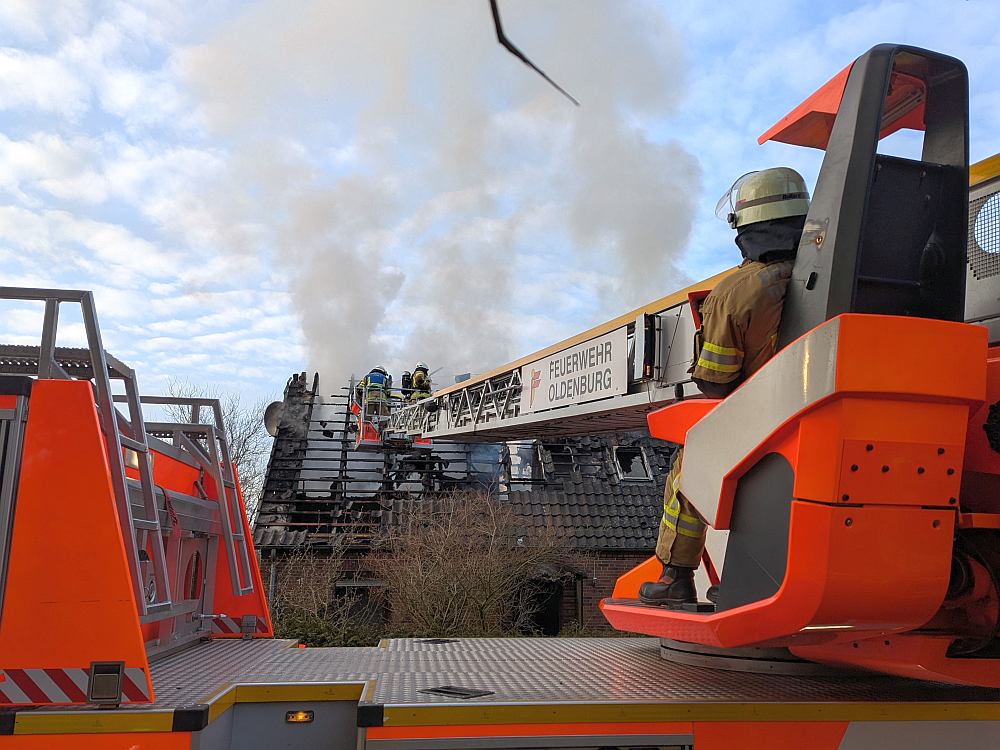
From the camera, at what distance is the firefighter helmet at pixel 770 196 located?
3211mm

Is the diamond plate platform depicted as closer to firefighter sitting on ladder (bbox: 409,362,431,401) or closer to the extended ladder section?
the extended ladder section

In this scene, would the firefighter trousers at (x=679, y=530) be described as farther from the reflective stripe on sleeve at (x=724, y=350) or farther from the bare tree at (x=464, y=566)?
the bare tree at (x=464, y=566)

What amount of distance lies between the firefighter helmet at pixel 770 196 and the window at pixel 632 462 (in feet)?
45.4

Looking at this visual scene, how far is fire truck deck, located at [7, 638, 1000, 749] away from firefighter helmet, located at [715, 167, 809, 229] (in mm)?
1737

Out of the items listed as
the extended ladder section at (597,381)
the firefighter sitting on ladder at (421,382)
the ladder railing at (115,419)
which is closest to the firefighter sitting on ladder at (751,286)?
the extended ladder section at (597,381)

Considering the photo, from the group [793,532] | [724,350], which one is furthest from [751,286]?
[793,532]

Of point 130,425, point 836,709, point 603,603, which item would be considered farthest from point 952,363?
point 130,425

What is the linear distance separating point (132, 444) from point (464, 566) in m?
9.32

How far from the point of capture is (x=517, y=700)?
2.92 meters

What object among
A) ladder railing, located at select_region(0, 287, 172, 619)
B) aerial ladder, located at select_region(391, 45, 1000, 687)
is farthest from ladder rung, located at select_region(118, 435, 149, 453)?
aerial ladder, located at select_region(391, 45, 1000, 687)

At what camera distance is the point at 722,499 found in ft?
9.96

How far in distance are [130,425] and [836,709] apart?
286 cm

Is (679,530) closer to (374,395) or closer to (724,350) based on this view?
(724,350)

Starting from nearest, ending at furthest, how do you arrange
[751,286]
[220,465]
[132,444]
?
[751,286], [132,444], [220,465]
